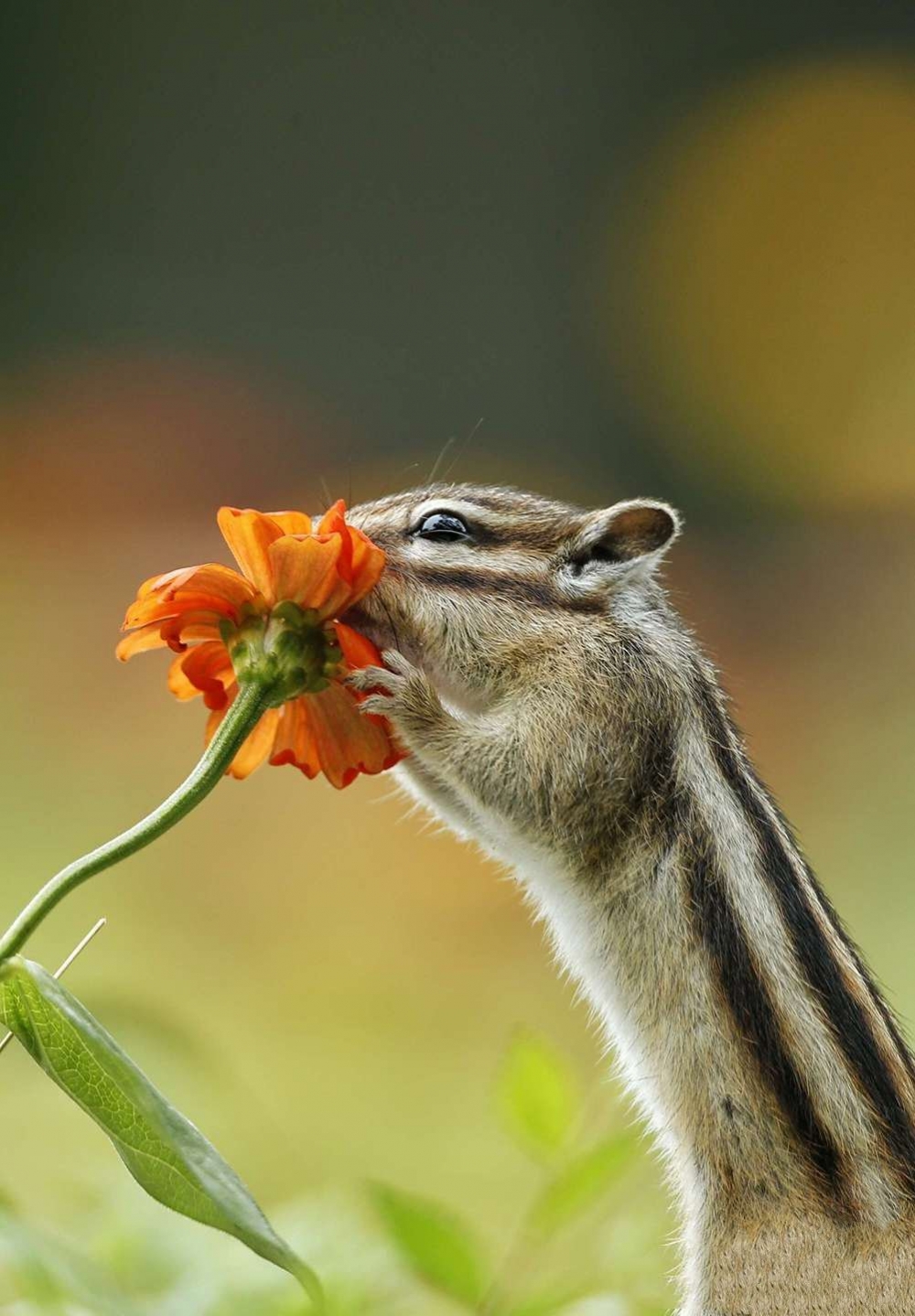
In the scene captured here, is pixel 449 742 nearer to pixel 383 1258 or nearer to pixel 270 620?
pixel 270 620

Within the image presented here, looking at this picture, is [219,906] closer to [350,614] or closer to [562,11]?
[350,614]

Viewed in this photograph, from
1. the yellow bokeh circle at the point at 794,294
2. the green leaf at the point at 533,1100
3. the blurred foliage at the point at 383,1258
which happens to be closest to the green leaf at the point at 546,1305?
the blurred foliage at the point at 383,1258

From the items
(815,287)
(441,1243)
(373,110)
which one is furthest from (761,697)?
(441,1243)

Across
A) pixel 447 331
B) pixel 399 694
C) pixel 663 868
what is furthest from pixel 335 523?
pixel 447 331

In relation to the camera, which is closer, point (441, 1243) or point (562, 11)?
point (441, 1243)

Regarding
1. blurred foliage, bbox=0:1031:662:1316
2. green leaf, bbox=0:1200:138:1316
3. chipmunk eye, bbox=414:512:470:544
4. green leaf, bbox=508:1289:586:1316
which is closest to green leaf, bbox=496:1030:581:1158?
blurred foliage, bbox=0:1031:662:1316

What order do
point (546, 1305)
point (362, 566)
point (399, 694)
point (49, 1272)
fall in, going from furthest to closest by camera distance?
point (399, 694), point (362, 566), point (546, 1305), point (49, 1272)
